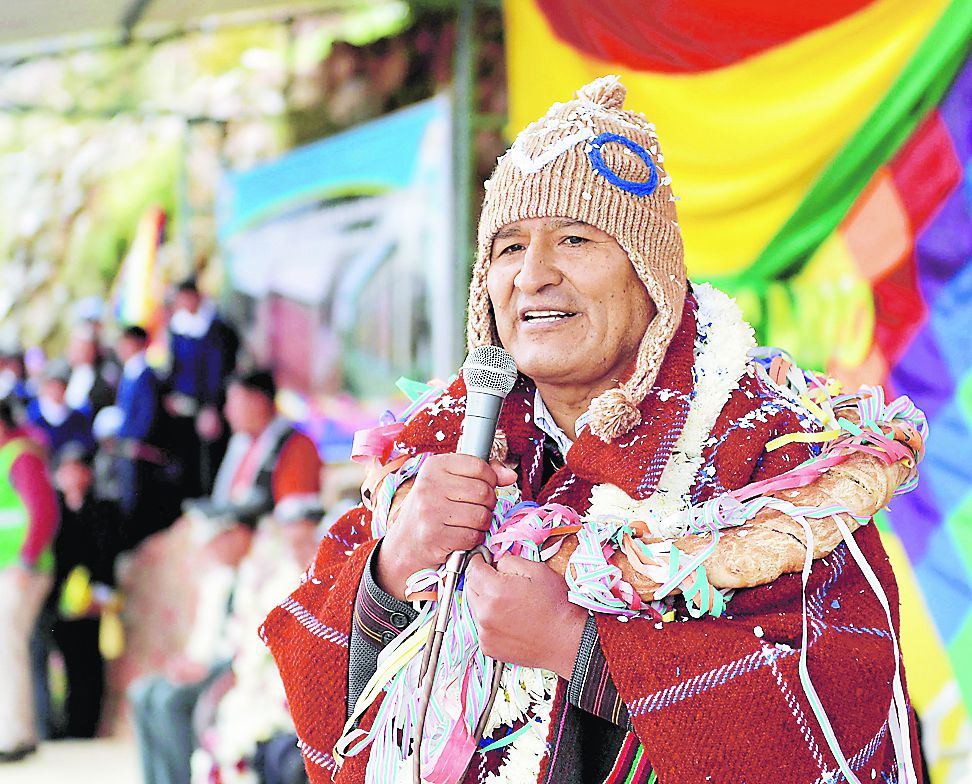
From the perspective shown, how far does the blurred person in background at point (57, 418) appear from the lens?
26.5 feet

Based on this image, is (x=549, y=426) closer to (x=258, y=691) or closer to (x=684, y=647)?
(x=684, y=647)

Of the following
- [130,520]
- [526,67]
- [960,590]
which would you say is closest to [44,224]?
[130,520]

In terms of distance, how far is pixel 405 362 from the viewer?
19.7 ft

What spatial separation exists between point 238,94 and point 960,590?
21.2 ft

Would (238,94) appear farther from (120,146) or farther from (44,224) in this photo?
(44,224)

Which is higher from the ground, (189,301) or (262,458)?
(189,301)

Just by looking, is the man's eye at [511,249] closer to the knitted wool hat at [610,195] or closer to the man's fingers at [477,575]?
the knitted wool hat at [610,195]

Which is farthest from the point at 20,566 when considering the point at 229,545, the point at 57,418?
the point at 229,545

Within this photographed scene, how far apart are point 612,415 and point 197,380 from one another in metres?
6.27

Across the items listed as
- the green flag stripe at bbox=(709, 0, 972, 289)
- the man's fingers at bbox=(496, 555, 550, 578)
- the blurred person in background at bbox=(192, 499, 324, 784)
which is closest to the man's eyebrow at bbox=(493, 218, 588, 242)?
the man's fingers at bbox=(496, 555, 550, 578)

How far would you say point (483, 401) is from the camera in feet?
5.08

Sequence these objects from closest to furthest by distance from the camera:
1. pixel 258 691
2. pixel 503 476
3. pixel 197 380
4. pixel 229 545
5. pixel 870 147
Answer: pixel 503 476
pixel 870 147
pixel 258 691
pixel 229 545
pixel 197 380

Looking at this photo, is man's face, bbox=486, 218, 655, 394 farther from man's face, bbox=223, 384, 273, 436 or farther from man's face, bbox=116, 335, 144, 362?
man's face, bbox=116, 335, 144, 362

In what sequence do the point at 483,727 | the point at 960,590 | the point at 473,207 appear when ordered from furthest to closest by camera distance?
the point at 473,207 < the point at 960,590 < the point at 483,727
